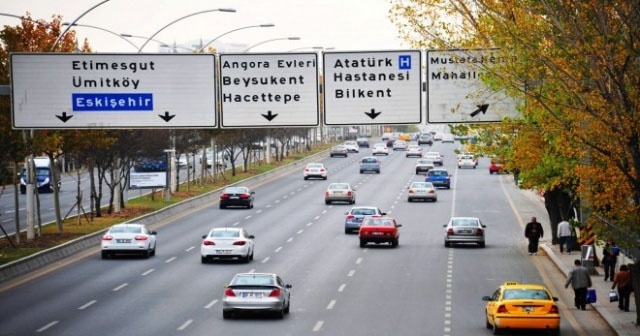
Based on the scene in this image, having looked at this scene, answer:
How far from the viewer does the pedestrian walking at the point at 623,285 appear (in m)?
35.9

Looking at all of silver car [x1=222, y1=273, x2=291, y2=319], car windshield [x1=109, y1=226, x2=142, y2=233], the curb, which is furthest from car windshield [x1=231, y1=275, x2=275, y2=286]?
car windshield [x1=109, y1=226, x2=142, y2=233]

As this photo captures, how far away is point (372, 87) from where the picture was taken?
106ft

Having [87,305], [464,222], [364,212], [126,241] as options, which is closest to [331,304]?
[87,305]

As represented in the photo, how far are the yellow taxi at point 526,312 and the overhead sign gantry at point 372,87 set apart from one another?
15.4ft

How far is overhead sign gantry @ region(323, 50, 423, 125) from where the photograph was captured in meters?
32.2

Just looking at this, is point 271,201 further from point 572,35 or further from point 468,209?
point 572,35

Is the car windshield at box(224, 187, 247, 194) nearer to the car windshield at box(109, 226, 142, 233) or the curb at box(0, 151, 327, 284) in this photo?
the curb at box(0, 151, 327, 284)

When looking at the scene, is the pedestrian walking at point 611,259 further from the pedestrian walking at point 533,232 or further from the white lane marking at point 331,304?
the white lane marking at point 331,304

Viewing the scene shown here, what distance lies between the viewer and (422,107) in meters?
32.3

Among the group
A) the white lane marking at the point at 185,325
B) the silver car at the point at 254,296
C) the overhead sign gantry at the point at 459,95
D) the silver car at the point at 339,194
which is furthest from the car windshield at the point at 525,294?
the silver car at the point at 339,194

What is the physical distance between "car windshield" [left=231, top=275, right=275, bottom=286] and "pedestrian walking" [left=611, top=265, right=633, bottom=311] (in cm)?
911

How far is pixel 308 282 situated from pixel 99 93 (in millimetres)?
13301

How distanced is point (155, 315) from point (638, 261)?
39.9 feet

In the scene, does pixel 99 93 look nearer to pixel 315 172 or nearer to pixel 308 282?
pixel 308 282
